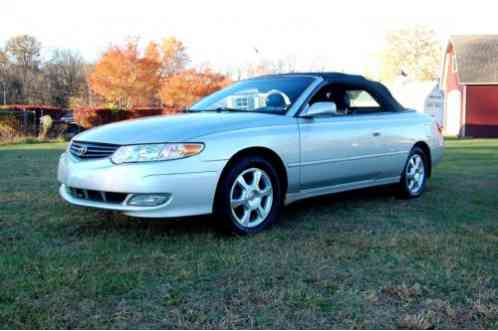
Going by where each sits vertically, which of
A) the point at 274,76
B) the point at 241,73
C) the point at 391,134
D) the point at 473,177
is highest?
the point at 241,73

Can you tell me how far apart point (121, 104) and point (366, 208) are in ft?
131

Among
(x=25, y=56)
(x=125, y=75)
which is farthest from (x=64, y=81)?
(x=125, y=75)

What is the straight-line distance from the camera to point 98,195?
4281mm

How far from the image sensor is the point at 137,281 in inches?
131

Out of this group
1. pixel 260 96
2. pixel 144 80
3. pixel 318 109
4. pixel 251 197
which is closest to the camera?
pixel 251 197

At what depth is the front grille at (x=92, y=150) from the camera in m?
4.20

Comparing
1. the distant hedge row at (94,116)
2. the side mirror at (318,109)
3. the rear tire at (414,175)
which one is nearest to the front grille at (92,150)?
the side mirror at (318,109)

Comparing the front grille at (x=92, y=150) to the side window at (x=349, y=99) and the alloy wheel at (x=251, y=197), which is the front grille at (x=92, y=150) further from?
the side window at (x=349, y=99)

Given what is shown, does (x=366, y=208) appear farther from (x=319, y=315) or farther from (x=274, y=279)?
(x=319, y=315)

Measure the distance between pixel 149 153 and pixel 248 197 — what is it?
97 centimetres

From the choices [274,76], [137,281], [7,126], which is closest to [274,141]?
[274,76]

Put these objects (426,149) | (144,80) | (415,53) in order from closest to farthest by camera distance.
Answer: (426,149), (144,80), (415,53)

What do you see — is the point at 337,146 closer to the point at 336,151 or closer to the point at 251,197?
the point at 336,151

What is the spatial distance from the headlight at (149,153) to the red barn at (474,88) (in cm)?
2493
